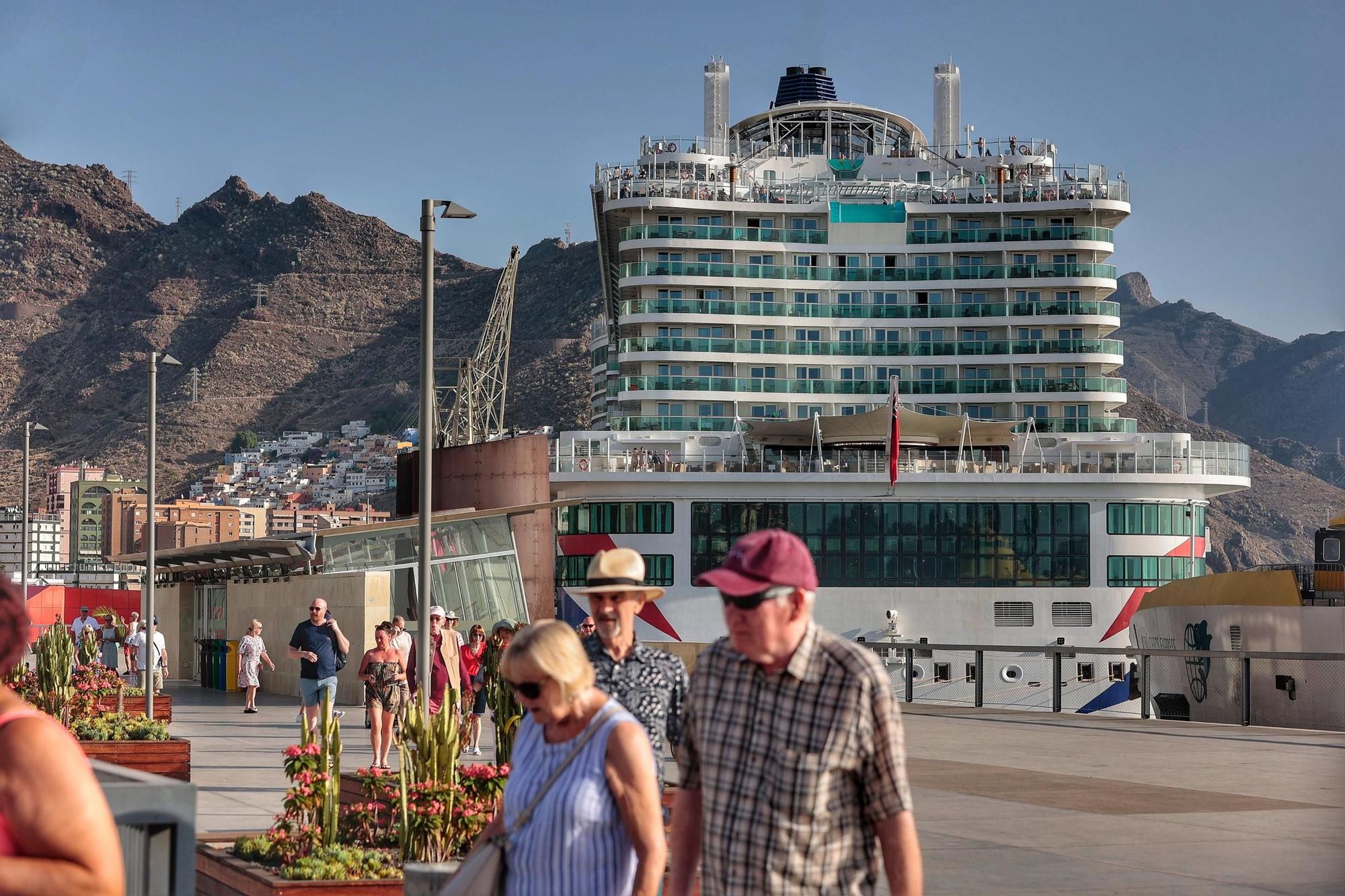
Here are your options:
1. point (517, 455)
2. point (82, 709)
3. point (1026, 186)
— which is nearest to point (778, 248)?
point (1026, 186)

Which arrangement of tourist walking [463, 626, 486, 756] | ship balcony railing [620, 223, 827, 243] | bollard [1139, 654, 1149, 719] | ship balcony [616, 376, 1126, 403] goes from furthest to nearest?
ship balcony railing [620, 223, 827, 243] → ship balcony [616, 376, 1126, 403] → bollard [1139, 654, 1149, 719] → tourist walking [463, 626, 486, 756]

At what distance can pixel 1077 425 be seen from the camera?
5375 cm

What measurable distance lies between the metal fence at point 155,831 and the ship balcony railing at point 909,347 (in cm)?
4982

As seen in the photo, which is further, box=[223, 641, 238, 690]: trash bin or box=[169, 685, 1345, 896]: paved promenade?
box=[223, 641, 238, 690]: trash bin

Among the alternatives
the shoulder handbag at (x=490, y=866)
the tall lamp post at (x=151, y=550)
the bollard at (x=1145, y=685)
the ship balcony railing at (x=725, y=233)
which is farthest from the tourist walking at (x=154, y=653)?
the ship balcony railing at (x=725, y=233)

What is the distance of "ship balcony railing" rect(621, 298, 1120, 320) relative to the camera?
54.3 meters

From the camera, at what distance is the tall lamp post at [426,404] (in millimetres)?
14602

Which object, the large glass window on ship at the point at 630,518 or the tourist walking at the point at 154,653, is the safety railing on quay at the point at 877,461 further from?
the tourist walking at the point at 154,653

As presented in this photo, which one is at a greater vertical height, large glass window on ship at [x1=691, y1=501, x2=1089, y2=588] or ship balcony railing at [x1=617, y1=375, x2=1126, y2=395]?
ship balcony railing at [x1=617, y1=375, x2=1126, y2=395]

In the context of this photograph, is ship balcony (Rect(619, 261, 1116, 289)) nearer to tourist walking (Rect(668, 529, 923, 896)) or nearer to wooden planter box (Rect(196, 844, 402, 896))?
wooden planter box (Rect(196, 844, 402, 896))

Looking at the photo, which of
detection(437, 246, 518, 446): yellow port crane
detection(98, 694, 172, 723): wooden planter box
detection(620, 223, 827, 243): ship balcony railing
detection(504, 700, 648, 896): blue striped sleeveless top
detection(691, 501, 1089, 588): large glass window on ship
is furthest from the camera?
detection(437, 246, 518, 446): yellow port crane

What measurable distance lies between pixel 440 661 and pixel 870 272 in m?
41.3

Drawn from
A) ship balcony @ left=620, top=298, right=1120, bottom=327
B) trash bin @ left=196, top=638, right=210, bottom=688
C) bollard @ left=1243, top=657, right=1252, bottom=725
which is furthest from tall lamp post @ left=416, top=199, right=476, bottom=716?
ship balcony @ left=620, top=298, right=1120, bottom=327

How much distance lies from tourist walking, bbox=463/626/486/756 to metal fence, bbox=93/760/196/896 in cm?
1128
